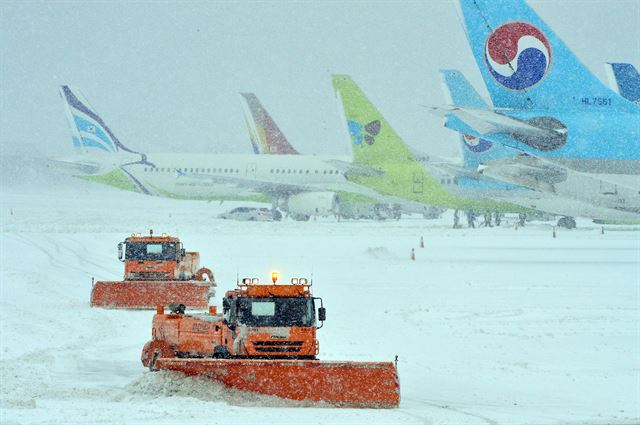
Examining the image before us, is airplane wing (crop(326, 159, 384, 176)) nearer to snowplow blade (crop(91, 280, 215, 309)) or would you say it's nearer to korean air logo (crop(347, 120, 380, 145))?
korean air logo (crop(347, 120, 380, 145))

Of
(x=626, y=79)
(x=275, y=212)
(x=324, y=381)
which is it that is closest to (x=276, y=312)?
(x=324, y=381)

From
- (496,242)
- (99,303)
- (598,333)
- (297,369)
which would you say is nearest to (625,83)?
(496,242)

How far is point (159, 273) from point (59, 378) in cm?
1143

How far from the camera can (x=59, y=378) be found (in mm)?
14711

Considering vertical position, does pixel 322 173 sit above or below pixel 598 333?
above

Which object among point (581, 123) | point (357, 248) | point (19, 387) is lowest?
point (19, 387)

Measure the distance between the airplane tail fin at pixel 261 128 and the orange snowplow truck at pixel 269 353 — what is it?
72.0 meters

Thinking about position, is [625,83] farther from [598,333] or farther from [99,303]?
[99,303]

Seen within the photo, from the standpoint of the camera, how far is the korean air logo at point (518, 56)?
29766 millimetres

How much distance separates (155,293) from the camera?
80.0ft

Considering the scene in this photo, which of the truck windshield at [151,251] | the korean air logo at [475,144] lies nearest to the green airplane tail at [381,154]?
the korean air logo at [475,144]

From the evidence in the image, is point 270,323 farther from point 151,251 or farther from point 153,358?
point 151,251

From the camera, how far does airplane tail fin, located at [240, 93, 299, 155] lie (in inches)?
3418

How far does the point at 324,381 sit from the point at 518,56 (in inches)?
757
